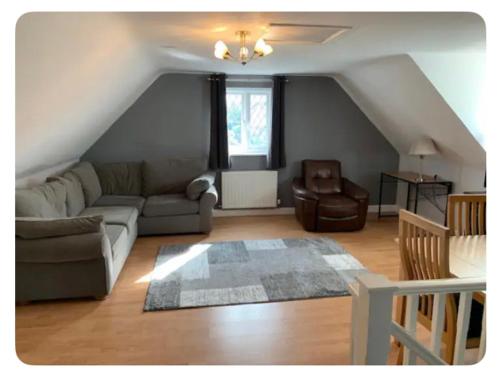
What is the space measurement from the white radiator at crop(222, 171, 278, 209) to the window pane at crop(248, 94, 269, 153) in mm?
430

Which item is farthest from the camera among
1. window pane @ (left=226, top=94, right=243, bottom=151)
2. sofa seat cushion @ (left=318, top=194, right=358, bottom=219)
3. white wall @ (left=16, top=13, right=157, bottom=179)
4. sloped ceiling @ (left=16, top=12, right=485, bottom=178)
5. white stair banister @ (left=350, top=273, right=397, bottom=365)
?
window pane @ (left=226, top=94, right=243, bottom=151)

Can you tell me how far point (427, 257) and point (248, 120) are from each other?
3990 mm

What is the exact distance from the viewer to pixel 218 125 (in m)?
5.23

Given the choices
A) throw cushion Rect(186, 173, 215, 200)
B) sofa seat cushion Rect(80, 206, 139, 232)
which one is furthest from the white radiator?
sofa seat cushion Rect(80, 206, 139, 232)

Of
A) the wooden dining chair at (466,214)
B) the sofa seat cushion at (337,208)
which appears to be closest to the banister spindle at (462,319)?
the wooden dining chair at (466,214)

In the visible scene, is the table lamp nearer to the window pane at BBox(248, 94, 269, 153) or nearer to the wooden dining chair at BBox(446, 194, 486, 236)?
the window pane at BBox(248, 94, 269, 153)

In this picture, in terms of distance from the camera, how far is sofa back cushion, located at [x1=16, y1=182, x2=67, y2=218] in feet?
9.70

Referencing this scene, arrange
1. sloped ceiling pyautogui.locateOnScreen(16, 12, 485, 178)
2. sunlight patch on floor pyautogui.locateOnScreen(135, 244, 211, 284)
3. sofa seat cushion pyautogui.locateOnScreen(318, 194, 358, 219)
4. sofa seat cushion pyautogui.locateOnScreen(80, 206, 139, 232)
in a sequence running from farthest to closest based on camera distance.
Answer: sofa seat cushion pyautogui.locateOnScreen(318, 194, 358, 219)
sofa seat cushion pyautogui.locateOnScreen(80, 206, 139, 232)
sunlight patch on floor pyautogui.locateOnScreen(135, 244, 211, 284)
sloped ceiling pyautogui.locateOnScreen(16, 12, 485, 178)

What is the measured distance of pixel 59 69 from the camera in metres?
2.36

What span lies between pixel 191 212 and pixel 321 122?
2.46 metres

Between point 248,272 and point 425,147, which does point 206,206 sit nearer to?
point 248,272

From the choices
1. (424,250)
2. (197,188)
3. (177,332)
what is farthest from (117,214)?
(424,250)
